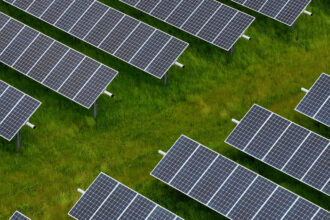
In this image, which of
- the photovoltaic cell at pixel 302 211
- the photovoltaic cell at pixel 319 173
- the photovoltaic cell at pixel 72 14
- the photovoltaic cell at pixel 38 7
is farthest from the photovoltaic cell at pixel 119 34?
the photovoltaic cell at pixel 302 211

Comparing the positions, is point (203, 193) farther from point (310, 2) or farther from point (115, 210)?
point (310, 2)

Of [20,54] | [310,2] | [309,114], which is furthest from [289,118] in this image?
[20,54]

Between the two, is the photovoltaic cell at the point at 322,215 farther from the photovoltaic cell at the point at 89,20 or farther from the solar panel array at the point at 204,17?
the photovoltaic cell at the point at 89,20

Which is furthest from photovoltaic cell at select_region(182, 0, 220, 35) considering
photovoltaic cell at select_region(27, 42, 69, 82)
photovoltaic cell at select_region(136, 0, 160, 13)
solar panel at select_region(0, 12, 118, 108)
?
photovoltaic cell at select_region(27, 42, 69, 82)

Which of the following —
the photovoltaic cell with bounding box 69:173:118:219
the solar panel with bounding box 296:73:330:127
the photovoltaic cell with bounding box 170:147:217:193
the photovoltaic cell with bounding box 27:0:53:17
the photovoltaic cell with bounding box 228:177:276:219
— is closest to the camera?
the photovoltaic cell with bounding box 228:177:276:219

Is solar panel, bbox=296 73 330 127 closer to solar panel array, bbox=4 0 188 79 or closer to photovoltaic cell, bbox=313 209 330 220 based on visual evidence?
photovoltaic cell, bbox=313 209 330 220

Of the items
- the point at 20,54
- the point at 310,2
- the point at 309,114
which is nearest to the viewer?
the point at 309,114

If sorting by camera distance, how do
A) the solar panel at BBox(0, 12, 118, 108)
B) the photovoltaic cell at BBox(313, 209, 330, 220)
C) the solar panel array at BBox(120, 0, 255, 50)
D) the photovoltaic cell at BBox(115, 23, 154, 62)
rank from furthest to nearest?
1. the solar panel array at BBox(120, 0, 255, 50)
2. the photovoltaic cell at BBox(115, 23, 154, 62)
3. the solar panel at BBox(0, 12, 118, 108)
4. the photovoltaic cell at BBox(313, 209, 330, 220)

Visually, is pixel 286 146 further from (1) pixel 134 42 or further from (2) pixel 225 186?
(1) pixel 134 42
